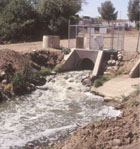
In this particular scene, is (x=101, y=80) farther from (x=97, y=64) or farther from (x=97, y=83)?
(x=97, y=64)

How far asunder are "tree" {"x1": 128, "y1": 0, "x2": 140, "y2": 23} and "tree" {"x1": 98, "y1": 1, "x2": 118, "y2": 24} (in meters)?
6.11

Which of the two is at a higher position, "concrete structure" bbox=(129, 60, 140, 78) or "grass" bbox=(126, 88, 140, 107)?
"concrete structure" bbox=(129, 60, 140, 78)

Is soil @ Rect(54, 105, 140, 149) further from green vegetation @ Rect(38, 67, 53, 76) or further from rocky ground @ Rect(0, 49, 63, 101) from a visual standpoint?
green vegetation @ Rect(38, 67, 53, 76)

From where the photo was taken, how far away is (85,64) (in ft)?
60.0

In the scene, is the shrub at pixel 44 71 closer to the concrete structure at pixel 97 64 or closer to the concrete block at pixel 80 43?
the concrete structure at pixel 97 64

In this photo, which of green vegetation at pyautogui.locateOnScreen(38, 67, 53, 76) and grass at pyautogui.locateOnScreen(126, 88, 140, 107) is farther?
green vegetation at pyautogui.locateOnScreen(38, 67, 53, 76)

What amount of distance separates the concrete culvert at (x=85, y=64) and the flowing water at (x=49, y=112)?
2532 millimetres

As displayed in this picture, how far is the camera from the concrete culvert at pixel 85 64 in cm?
1798

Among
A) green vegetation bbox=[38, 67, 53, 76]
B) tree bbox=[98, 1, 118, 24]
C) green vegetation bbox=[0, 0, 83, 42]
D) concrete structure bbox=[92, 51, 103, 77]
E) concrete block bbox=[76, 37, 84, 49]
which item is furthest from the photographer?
tree bbox=[98, 1, 118, 24]

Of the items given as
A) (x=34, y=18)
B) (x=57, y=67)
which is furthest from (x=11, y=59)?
(x=34, y=18)

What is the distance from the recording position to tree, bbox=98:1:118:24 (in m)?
51.6

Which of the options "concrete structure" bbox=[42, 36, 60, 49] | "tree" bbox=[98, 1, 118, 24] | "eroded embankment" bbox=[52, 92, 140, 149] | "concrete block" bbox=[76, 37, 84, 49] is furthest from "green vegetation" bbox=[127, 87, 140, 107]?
"tree" bbox=[98, 1, 118, 24]

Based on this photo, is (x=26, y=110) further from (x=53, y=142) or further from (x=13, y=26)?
(x=13, y=26)

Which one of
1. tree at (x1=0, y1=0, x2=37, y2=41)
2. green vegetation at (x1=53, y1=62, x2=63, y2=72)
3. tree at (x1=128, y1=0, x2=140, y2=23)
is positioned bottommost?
green vegetation at (x1=53, y1=62, x2=63, y2=72)
